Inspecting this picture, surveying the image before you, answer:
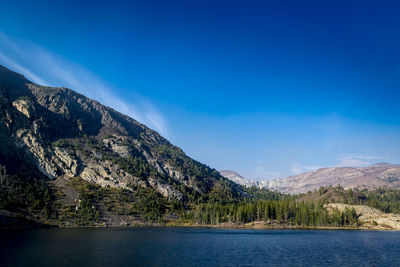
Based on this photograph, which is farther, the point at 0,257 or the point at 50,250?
the point at 50,250

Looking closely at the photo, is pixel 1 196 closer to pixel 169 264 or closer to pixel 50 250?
pixel 50 250

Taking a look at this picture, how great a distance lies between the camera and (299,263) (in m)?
74.1

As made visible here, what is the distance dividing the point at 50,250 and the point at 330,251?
8872cm

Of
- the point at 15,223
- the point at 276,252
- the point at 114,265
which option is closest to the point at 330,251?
the point at 276,252

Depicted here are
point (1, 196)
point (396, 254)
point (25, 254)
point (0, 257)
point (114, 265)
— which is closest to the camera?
point (114, 265)

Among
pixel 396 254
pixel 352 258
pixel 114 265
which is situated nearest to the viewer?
pixel 114 265

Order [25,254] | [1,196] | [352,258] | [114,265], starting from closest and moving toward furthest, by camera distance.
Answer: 1. [114,265]
2. [25,254]
3. [352,258]
4. [1,196]

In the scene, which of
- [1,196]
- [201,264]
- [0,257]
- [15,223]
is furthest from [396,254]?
[1,196]

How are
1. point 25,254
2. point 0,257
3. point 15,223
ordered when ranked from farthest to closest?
point 15,223 < point 25,254 < point 0,257

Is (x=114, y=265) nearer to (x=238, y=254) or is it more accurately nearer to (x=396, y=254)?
(x=238, y=254)

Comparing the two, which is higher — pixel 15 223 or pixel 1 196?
pixel 1 196

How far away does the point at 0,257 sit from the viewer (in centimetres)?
7075

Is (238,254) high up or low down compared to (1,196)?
down

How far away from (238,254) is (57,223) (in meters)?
159
